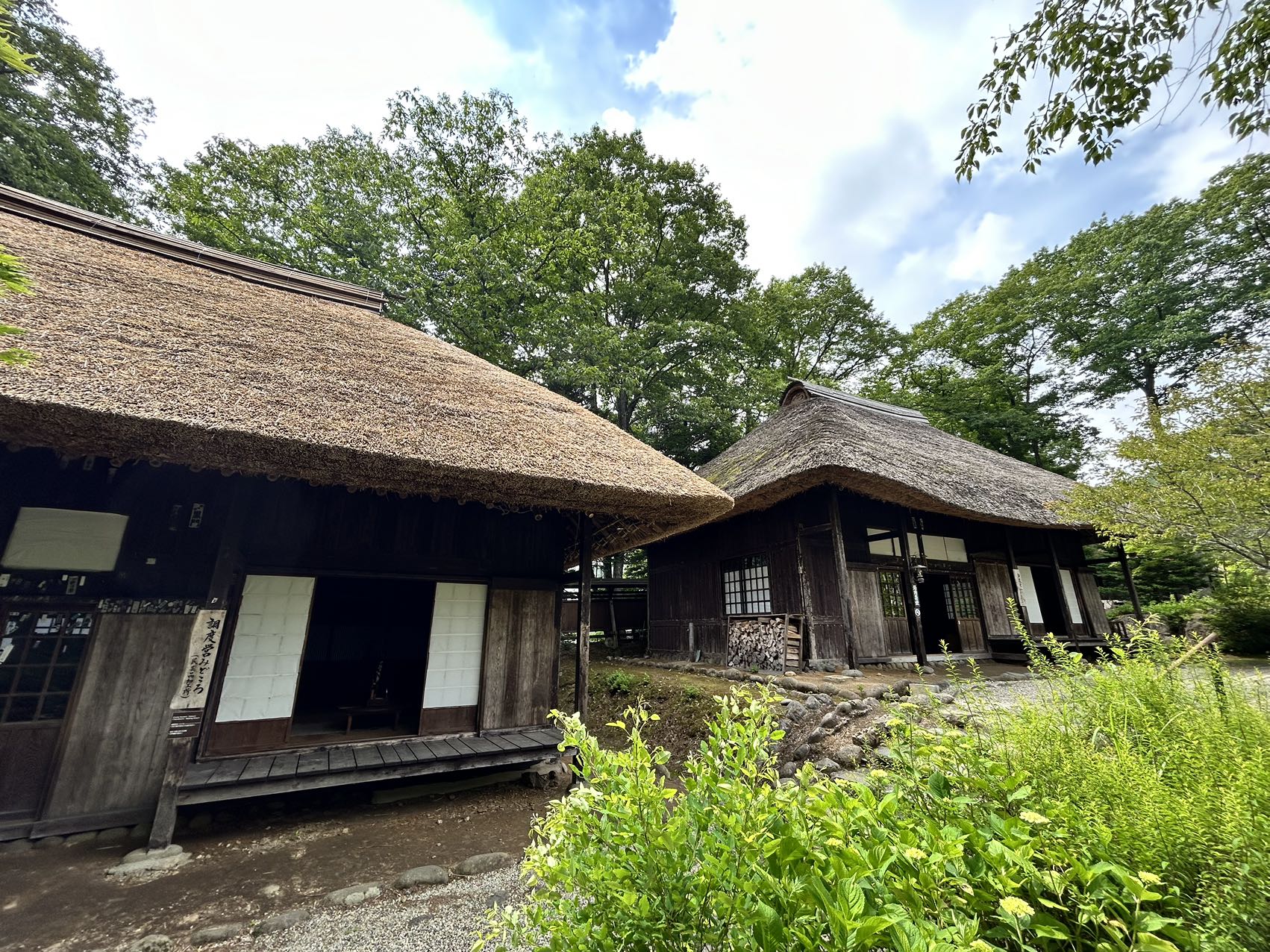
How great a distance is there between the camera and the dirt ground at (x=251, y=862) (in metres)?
2.75

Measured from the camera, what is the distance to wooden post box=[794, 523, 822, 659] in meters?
7.74

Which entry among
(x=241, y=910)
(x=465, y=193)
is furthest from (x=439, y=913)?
(x=465, y=193)

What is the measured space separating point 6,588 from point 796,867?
5.72 meters

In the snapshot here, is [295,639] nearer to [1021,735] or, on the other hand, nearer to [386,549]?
[386,549]

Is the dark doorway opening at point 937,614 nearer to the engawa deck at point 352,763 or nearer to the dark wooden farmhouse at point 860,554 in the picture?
the dark wooden farmhouse at point 860,554

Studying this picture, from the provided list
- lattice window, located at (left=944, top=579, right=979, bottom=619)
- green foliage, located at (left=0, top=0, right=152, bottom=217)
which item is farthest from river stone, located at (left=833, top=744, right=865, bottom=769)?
green foliage, located at (left=0, top=0, right=152, bottom=217)

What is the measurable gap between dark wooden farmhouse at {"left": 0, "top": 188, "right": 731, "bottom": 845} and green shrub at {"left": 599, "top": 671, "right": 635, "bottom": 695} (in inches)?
97.9

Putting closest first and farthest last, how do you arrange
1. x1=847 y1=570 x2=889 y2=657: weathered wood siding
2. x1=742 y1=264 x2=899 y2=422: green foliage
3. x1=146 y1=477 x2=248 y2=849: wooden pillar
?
x1=146 y1=477 x2=248 y2=849: wooden pillar
x1=847 y1=570 x2=889 y2=657: weathered wood siding
x1=742 y1=264 x2=899 y2=422: green foliage

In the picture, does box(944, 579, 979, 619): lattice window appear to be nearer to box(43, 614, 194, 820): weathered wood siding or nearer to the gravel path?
the gravel path

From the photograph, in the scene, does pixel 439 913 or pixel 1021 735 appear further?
pixel 439 913

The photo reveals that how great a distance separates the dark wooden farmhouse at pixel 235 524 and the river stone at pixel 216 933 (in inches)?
49.4

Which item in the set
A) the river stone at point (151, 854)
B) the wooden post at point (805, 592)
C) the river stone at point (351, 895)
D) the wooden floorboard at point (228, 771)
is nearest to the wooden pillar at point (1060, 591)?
the wooden post at point (805, 592)

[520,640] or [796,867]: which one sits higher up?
[520,640]

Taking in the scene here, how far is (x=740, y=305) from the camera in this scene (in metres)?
17.0
